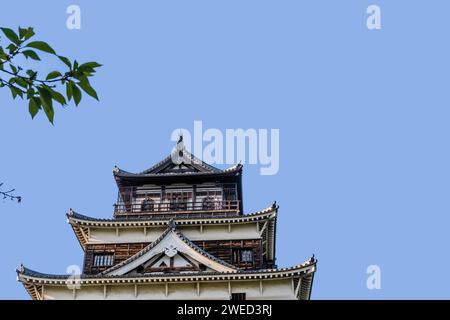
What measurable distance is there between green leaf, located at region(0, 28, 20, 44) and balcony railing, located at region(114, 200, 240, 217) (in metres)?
22.8

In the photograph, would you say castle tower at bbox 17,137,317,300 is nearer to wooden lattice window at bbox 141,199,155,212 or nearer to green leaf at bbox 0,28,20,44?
wooden lattice window at bbox 141,199,155,212

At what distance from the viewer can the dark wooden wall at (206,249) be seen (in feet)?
80.0

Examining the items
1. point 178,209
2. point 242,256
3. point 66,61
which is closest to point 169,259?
point 242,256

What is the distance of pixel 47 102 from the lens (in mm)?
3137

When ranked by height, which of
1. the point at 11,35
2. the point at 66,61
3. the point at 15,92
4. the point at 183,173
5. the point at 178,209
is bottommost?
the point at 15,92

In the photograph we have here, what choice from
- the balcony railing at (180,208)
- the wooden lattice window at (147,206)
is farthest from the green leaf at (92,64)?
the wooden lattice window at (147,206)

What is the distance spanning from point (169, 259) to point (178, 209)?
167 inches

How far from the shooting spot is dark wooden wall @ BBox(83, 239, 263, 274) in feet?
80.0

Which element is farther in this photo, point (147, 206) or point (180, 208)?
point (147, 206)

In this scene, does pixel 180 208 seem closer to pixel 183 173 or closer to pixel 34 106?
pixel 183 173

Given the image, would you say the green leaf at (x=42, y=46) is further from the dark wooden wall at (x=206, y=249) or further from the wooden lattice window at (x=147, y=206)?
Result: the wooden lattice window at (x=147, y=206)

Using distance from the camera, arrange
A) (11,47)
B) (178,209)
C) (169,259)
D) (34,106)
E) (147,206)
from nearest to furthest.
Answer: (11,47) < (34,106) < (169,259) < (178,209) < (147,206)
